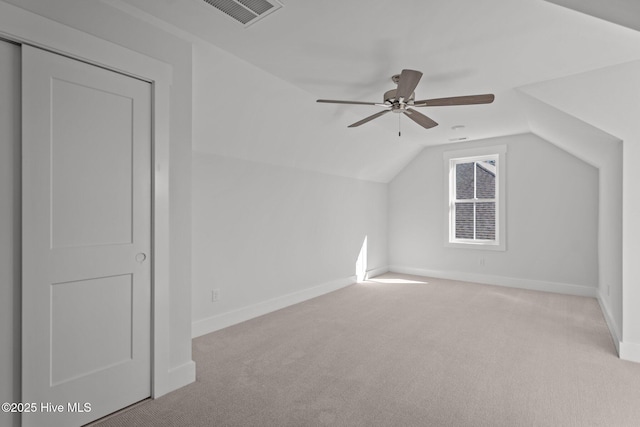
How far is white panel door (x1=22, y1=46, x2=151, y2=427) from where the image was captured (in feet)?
5.69

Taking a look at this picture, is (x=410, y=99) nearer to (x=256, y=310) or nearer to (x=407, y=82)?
(x=407, y=82)

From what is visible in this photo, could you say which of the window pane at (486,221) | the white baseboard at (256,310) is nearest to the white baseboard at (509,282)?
the window pane at (486,221)

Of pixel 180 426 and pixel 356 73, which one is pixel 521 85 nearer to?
pixel 356 73

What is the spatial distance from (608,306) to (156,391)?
4689 mm

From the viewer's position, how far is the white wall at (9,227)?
1654 mm

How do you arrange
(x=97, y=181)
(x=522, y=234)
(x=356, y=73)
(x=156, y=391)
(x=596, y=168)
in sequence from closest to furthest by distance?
(x=97, y=181) < (x=156, y=391) < (x=356, y=73) < (x=596, y=168) < (x=522, y=234)

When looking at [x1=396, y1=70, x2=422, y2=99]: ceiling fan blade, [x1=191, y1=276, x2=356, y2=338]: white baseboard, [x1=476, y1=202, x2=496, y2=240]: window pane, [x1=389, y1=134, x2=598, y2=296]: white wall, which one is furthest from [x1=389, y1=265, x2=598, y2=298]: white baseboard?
[x1=396, y1=70, x2=422, y2=99]: ceiling fan blade

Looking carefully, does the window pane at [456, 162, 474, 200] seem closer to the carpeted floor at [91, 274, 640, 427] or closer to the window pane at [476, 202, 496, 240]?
the window pane at [476, 202, 496, 240]

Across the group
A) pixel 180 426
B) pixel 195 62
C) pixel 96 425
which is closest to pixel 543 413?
pixel 180 426

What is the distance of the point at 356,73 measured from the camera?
3.02 metres

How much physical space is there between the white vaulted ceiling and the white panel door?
480 mm

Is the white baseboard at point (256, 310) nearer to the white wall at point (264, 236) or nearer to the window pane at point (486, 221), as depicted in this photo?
the white wall at point (264, 236)

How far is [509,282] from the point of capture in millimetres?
5500

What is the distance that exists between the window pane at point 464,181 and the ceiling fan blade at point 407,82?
3.94m
